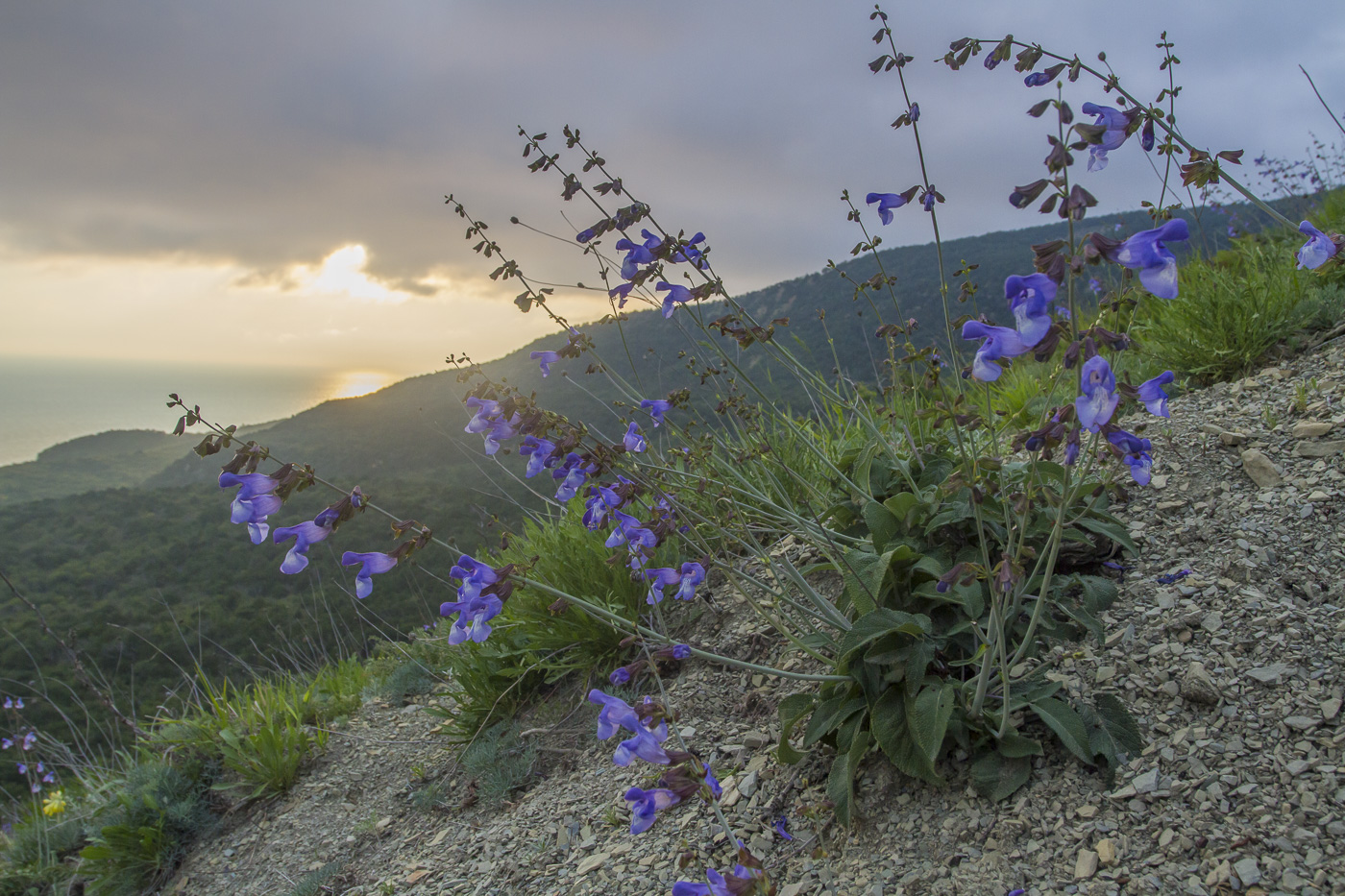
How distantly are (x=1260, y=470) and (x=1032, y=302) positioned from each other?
8.18 ft

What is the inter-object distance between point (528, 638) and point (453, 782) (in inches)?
30.8

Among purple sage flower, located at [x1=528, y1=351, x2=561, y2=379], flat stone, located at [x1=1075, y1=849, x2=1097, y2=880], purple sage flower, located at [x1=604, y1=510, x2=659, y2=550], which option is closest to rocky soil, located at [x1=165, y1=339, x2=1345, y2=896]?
flat stone, located at [x1=1075, y1=849, x2=1097, y2=880]

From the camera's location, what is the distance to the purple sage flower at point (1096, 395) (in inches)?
47.8

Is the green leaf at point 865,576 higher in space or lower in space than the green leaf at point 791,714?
higher

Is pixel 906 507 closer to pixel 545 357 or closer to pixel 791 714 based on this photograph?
pixel 791 714

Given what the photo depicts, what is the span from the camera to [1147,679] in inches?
86.8

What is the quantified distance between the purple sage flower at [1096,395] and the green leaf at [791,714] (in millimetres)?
1544

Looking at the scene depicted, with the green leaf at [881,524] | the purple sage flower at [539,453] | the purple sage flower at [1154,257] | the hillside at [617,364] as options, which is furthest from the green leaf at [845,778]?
the hillside at [617,364]

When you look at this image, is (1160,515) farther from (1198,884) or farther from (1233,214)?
(1233,214)

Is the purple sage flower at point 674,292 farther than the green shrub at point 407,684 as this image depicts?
No

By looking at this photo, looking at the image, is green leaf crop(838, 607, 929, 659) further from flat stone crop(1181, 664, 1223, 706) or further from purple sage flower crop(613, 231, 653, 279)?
purple sage flower crop(613, 231, 653, 279)

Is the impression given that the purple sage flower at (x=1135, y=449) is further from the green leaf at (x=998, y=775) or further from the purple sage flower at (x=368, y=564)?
the purple sage flower at (x=368, y=564)

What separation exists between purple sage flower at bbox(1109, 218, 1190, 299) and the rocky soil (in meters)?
1.35

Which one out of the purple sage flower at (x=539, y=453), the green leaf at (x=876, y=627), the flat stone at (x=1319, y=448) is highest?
the purple sage flower at (x=539, y=453)
